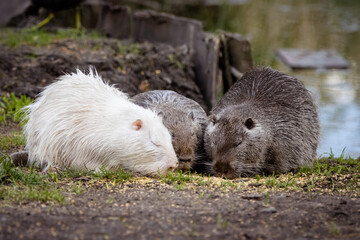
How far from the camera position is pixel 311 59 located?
41.4 ft

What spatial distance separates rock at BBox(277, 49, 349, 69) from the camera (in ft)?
40.2

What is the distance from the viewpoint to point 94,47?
9.23m

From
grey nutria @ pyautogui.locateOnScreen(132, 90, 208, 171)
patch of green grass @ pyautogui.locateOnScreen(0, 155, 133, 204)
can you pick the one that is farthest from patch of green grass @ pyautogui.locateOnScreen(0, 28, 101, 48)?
patch of green grass @ pyautogui.locateOnScreen(0, 155, 133, 204)

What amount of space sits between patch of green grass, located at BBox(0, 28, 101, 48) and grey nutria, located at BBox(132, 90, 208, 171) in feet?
11.7

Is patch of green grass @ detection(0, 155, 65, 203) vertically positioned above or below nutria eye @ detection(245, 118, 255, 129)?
below

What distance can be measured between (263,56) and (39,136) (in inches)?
297

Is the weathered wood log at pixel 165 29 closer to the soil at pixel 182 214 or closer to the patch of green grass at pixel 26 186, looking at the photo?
the soil at pixel 182 214

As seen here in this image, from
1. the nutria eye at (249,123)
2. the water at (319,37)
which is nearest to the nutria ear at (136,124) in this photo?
the nutria eye at (249,123)

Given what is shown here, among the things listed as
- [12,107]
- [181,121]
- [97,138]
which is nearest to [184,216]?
[97,138]

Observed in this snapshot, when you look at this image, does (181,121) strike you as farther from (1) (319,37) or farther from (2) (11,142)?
(1) (319,37)

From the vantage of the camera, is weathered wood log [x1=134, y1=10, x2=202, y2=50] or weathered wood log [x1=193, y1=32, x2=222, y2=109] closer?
weathered wood log [x1=193, y1=32, x2=222, y2=109]

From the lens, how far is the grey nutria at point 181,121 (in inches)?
224

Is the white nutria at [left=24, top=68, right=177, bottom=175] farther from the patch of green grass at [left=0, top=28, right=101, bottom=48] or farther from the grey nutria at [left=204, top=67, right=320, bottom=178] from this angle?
the patch of green grass at [left=0, top=28, right=101, bottom=48]

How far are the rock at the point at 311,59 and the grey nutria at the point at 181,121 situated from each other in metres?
6.27
